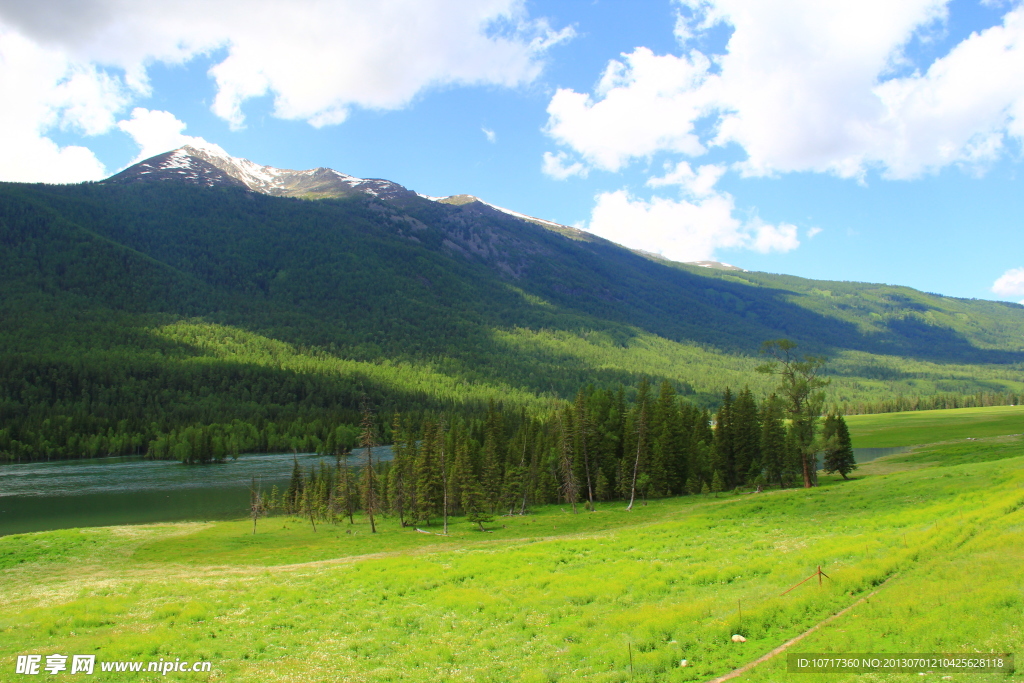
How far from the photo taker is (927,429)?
135125 millimetres

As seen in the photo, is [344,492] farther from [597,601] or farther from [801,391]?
[597,601]

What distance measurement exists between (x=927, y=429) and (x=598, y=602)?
152060 millimetres

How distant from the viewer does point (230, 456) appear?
6245 inches

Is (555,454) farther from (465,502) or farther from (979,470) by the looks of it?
(979,470)

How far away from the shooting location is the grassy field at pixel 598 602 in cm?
1375

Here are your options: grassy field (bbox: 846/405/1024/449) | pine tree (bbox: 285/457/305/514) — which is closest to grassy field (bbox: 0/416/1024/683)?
pine tree (bbox: 285/457/305/514)

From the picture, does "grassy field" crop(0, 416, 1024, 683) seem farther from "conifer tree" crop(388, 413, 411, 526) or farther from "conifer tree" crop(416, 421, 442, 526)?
"conifer tree" crop(388, 413, 411, 526)

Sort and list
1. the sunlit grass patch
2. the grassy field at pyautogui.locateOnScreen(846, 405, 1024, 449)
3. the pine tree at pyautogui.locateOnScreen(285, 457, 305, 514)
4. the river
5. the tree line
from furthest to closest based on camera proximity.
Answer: the grassy field at pyautogui.locateOnScreen(846, 405, 1024, 449), the pine tree at pyautogui.locateOnScreen(285, 457, 305, 514), the river, the tree line, the sunlit grass patch

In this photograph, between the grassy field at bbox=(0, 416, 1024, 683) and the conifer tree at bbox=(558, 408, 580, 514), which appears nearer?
the grassy field at bbox=(0, 416, 1024, 683)

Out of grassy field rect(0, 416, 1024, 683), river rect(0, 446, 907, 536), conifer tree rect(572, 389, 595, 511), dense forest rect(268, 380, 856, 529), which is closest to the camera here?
grassy field rect(0, 416, 1024, 683)

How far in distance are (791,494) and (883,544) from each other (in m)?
27.3

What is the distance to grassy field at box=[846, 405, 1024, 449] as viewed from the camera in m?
113

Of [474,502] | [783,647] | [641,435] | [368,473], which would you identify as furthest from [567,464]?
[783,647]

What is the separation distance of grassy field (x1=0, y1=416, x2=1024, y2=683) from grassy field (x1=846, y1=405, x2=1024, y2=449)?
91454 mm
